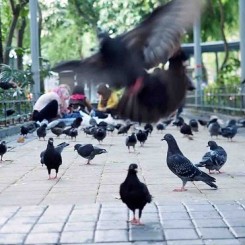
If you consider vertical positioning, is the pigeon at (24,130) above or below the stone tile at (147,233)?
above

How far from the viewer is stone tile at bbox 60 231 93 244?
5.10m

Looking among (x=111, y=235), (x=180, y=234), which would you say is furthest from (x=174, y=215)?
(x=111, y=235)

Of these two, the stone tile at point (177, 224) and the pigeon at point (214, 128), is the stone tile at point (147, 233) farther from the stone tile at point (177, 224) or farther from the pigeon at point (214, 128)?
the pigeon at point (214, 128)

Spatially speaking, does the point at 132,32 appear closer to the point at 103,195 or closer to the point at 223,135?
the point at 103,195

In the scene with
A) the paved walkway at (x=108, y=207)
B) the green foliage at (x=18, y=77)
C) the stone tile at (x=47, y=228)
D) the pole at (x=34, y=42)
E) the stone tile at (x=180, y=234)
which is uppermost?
→ the pole at (x=34, y=42)

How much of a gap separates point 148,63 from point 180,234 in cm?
400

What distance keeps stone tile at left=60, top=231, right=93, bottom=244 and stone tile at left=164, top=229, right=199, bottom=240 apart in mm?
660

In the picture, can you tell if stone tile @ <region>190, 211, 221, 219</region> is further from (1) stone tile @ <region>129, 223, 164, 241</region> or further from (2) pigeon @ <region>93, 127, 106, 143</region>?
(2) pigeon @ <region>93, 127, 106, 143</region>

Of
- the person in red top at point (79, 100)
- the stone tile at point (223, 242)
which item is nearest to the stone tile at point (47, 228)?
the stone tile at point (223, 242)

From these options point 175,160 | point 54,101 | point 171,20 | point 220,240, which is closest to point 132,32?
point 171,20

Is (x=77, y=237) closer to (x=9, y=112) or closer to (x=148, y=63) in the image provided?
(x=148, y=63)

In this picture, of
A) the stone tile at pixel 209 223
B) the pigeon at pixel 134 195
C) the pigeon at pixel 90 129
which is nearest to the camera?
the stone tile at pixel 209 223

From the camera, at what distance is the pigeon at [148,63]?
4.36 feet

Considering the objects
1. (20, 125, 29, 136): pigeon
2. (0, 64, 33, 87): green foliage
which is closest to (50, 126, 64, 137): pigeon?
(20, 125, 29, 136): pigeon
